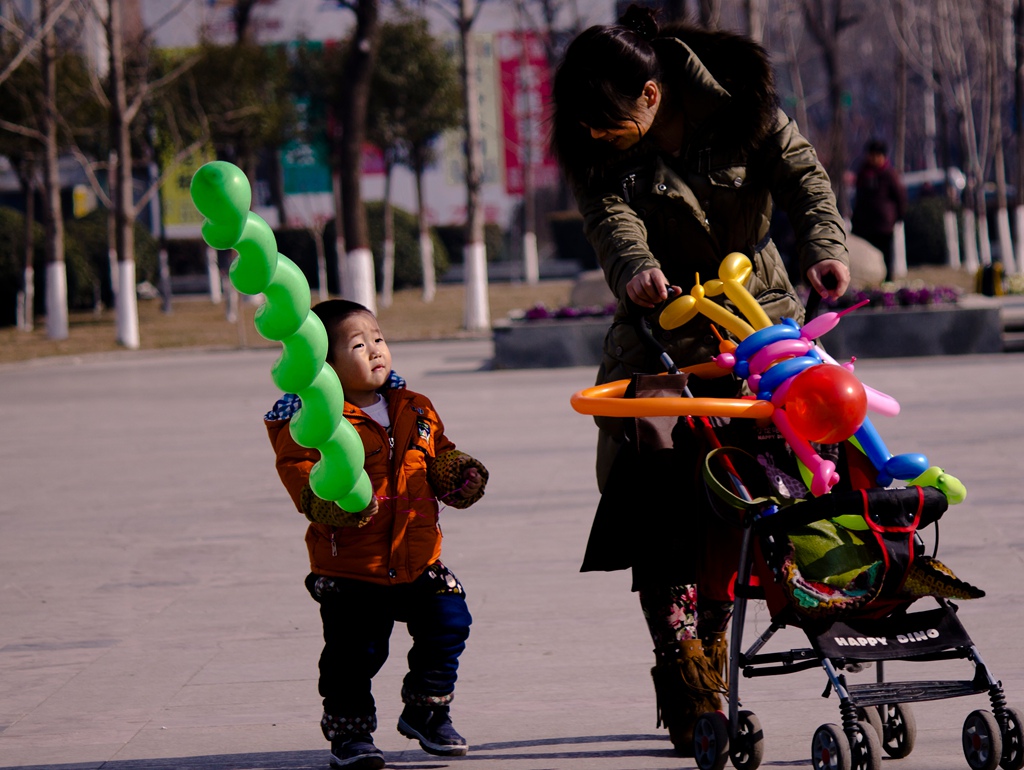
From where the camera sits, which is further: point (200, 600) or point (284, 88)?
point (284, 88)

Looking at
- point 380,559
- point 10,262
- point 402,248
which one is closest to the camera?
point 380,559

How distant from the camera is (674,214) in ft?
12.0

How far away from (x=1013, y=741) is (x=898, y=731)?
35 cm

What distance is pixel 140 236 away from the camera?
2977cm

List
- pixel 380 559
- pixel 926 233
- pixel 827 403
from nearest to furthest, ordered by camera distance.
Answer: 1. pixel 827 403
2. pixel 380 559
3. pixel 926 233

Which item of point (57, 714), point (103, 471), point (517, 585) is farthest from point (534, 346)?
point (57, 714)

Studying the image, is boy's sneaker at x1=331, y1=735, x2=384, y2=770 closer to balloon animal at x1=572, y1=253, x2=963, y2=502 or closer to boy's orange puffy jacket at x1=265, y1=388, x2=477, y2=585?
boy's orange puffy jacket at x1=265, y1=388, x2=477, y2=585

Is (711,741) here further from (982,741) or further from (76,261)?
(76,261)

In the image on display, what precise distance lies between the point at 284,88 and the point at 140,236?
4.02m

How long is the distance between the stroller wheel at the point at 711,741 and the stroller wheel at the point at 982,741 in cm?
51

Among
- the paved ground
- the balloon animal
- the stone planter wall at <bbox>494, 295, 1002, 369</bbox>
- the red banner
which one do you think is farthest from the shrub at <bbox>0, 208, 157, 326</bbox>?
the balloon animal

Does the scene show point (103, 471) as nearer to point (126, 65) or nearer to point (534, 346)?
point (534, 346)

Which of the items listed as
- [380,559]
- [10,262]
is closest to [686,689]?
[380,559]

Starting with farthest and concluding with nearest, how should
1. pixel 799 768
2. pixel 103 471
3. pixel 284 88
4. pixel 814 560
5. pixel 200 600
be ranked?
pixel 284 88
pixel 103 471
pixel 200 600
pixel 799 768
pixel 814 560
